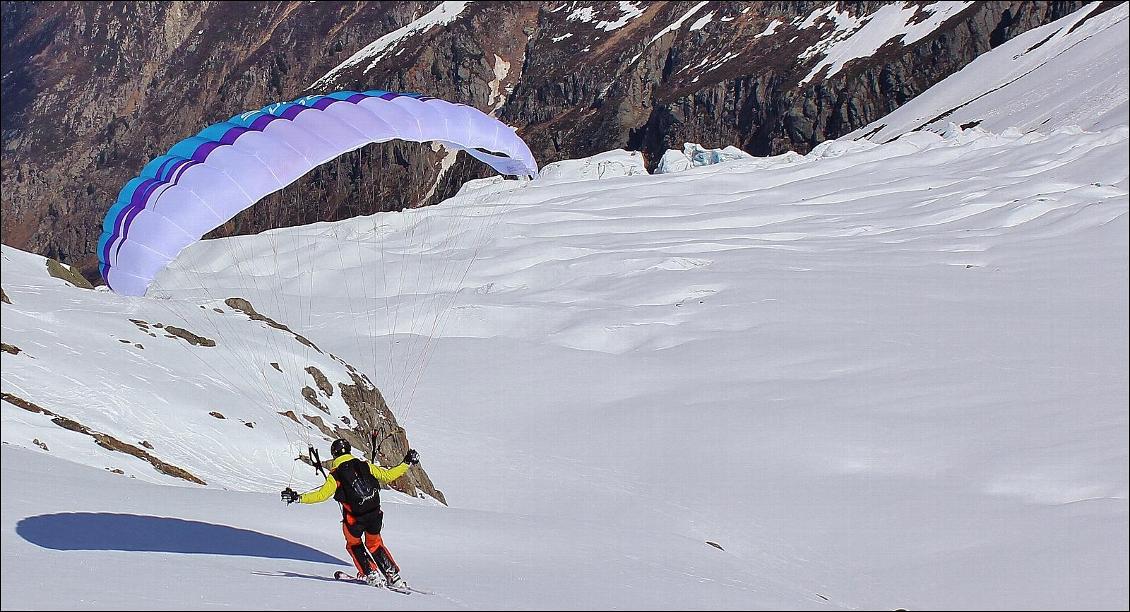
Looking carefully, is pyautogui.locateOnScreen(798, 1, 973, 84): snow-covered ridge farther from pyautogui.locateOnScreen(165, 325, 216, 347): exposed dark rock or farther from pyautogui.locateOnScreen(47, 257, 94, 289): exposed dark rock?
pyautogui.locateOnScreen(165, 325, 216, 347): exposed dark rock

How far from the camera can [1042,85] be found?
219ft

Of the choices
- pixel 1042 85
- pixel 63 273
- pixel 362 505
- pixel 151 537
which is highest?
pixel 63 273

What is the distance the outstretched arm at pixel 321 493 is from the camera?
712 cm

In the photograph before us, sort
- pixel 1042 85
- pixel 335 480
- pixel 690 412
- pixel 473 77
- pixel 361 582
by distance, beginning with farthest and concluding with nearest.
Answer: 1. pixel 473 77
2. pixel 1042 85
3. pixel 690 412
4. pixel 335 480
5. pixel 361 582

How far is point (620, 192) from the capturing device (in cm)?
4569

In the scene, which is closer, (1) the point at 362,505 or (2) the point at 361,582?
(2) the point at 361,582

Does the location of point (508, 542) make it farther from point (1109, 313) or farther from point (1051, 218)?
point (1051, 218)

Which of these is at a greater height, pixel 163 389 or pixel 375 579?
pixel 163 389

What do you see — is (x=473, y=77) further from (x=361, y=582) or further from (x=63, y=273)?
(x=361, y=582)

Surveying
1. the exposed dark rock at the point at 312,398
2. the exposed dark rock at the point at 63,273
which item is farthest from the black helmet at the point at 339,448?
the exposed dark rock at the point at 63,273

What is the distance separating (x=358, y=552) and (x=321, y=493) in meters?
0.49

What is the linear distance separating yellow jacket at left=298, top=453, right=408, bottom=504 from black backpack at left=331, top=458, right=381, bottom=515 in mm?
40

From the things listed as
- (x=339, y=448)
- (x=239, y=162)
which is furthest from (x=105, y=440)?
(x=339, y=448)

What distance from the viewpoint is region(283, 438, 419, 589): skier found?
698 centimetres
